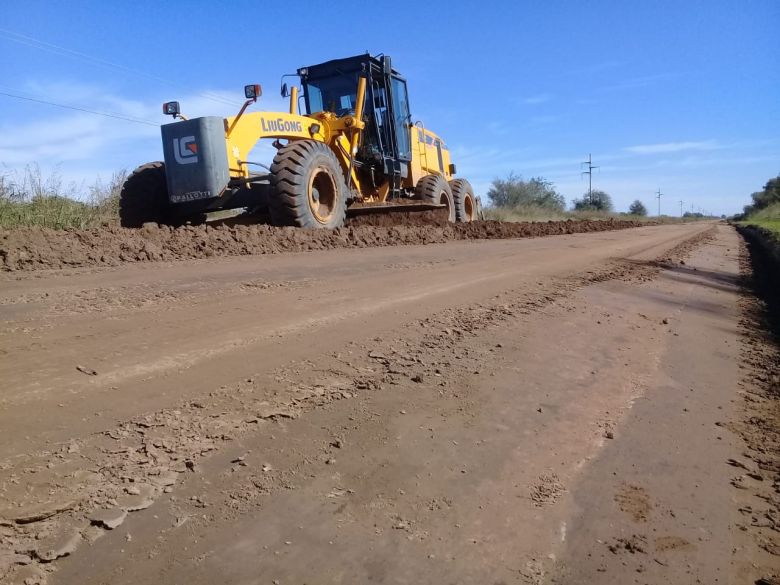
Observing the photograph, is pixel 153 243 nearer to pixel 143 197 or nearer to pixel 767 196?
pixel 143 197

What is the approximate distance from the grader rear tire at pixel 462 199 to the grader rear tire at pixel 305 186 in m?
7.13

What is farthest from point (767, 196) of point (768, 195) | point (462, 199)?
point (462, 199)

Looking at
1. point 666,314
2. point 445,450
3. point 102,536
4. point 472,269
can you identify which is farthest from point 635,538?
point 472,269

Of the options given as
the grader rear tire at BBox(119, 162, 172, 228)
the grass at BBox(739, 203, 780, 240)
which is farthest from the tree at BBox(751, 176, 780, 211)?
the grader rear tire at BBox(119, 162, 172, 228)

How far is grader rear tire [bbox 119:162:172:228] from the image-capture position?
34.1ft

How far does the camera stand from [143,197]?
1041cm

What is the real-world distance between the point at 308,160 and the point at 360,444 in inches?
310

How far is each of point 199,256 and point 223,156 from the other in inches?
91.9

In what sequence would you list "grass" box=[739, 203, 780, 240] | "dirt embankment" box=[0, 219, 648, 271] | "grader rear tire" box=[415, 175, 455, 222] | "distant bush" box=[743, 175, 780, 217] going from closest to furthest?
"dirt embankment" box=[0, 219, 648, 271] < "grader rear tire" box=[415, 175, 455, 222] < "grass" box=[739, 203, 780, 240] < "distant bush" box=[743, 175, 780, 217]

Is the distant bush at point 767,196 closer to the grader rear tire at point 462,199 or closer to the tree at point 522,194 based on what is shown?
the tree at point 522,194

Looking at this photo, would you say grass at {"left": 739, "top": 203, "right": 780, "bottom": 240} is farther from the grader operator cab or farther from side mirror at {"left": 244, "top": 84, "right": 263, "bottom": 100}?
side mirror at {"left": 244, "top": 84, "right": 263, "bottom": 100}

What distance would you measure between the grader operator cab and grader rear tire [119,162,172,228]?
17 millimetres

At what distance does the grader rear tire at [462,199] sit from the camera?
59.1ft

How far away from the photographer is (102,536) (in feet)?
6.89
